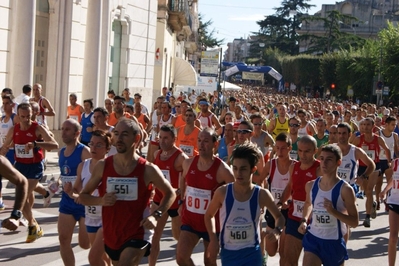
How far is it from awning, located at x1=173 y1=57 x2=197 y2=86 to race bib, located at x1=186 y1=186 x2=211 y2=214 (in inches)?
1577

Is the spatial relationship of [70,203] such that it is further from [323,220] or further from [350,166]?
[350,166]

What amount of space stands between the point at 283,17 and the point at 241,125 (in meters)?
95.1

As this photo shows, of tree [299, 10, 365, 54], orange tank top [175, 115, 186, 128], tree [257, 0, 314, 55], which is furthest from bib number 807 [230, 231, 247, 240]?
tree [257, 0, 314, 55]

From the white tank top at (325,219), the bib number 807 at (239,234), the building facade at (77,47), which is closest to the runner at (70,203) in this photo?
the bib number 807 at (239,234)

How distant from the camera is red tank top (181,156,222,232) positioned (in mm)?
7332

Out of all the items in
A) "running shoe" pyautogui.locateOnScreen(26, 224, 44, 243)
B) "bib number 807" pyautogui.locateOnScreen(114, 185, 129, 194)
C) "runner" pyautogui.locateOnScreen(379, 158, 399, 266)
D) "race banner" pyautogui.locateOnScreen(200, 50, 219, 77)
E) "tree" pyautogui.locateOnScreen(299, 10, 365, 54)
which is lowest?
"running shoe" pyautogui.locateOnScreen(26, 224, 44, 243)

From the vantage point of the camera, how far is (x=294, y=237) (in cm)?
762

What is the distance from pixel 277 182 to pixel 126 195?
2.97 m

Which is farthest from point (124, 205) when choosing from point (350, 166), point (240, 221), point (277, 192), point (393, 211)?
point (350, 166)

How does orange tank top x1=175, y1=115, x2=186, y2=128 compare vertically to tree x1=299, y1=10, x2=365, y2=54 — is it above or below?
below

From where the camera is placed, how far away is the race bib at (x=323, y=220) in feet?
21.9

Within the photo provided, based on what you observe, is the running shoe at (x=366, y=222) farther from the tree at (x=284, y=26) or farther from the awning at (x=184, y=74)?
the tree at (x=284, y=26)

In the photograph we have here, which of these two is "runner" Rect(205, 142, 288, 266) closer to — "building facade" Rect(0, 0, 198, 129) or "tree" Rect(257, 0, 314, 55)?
"building facade" Rect(0, 0, 198, 129)

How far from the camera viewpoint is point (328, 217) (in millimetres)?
6691
